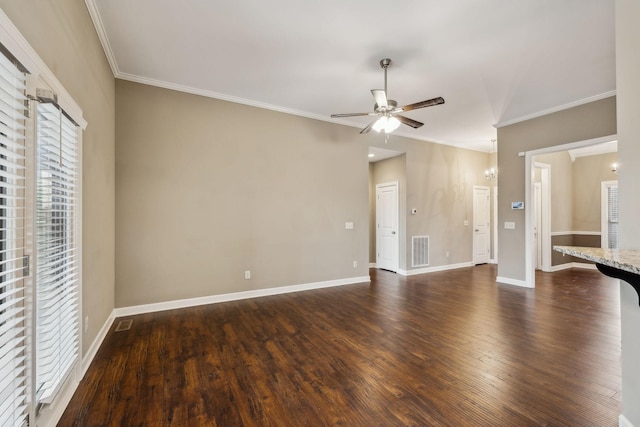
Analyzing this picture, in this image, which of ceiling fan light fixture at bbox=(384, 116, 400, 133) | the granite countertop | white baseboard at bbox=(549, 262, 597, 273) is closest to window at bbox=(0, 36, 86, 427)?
Result: the granite countertop

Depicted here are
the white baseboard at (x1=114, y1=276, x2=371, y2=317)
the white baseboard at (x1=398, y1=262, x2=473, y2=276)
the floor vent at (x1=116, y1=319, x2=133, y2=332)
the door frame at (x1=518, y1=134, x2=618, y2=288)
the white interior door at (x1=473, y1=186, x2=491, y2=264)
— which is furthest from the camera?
the white interior door at (x1=473, y1=186, x2=491, y2=264)

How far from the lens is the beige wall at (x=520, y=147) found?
441 cm

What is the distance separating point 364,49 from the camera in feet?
10.3

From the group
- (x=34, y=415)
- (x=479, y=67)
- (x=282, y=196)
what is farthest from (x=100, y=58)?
(x=479, y=67)

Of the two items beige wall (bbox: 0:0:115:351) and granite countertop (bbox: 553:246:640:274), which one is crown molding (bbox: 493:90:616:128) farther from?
beige wall (bbox: 0:0:115:351)

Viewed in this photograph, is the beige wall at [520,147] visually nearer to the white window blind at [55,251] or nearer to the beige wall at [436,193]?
the beige wall at [436,193]

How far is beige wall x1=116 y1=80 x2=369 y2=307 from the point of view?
3.75m

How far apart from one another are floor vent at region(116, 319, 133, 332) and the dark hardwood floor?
0.08m

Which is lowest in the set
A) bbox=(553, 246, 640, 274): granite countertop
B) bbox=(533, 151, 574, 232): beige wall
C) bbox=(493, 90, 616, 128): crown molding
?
bbox=(553, 246, 640, 274): granite countertop

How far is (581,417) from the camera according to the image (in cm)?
182

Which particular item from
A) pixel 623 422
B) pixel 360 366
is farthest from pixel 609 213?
pixel 360 366

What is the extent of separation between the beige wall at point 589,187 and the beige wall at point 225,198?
6.23 metres

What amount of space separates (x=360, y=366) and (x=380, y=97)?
2.77m

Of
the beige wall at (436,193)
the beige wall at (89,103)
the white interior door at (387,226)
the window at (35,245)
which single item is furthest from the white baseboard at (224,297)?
the beige wall at (436,193)
